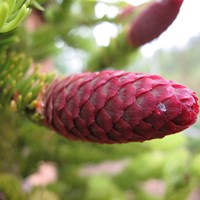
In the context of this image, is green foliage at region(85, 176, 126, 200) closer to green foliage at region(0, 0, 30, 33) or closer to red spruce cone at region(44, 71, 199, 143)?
red spruce cone at region(44, 71, 199, 143)

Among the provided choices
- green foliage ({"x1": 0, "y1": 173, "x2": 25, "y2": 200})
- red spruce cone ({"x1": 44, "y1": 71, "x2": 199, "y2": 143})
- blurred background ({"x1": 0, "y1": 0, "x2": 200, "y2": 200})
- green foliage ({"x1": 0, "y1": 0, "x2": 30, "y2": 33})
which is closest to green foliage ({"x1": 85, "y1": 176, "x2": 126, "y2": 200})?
blurred background ({"x1": 0, "y1": 0, "x2": 200, "y2": 200})

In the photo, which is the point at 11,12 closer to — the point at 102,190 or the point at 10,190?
the point at 10,190

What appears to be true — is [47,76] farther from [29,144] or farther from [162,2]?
[29,144]

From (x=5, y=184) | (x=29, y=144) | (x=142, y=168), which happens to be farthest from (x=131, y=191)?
(x=5, y=184)

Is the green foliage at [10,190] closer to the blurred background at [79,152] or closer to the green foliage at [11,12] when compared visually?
the blurred background at [79,152]

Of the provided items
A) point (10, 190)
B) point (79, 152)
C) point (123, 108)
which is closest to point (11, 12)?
point (123, 108)

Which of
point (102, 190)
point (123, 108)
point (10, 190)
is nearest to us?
point (123, 108)
